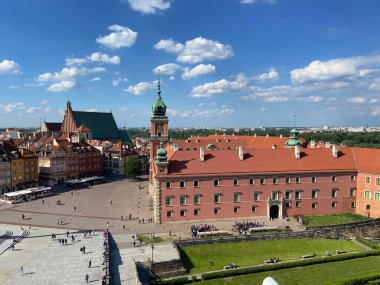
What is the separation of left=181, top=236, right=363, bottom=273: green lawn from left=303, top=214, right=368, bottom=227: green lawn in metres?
6.00

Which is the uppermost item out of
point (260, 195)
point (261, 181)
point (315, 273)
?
point (261, 181)

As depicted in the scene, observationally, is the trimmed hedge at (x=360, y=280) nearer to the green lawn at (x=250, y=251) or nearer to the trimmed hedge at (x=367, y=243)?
the green lawn at (x=250, y=251)

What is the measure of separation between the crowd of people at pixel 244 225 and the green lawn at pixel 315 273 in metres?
11.3

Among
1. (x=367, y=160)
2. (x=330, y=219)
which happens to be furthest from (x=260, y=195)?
(x=367, y=160)

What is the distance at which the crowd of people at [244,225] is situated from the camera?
51.4m

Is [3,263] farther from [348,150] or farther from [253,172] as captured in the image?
[348,150]

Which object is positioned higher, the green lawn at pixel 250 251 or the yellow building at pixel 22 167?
the yellow building at pixel 22 167

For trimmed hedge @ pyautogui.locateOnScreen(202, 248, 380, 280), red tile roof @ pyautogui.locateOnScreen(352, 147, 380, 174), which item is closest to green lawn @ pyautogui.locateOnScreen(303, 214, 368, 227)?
red tile roof @ pyautogui.locateOnScreen(352, 147, 380, 174)

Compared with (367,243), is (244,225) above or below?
above

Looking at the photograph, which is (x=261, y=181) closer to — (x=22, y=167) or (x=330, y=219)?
(x=330, y=219)

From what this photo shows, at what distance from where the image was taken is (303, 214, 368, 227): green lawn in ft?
181

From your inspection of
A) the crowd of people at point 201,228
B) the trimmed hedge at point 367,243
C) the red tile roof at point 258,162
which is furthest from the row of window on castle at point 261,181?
the trimmed hedge at point 367,243

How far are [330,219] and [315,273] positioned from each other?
19.8 m

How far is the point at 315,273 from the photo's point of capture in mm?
40094
